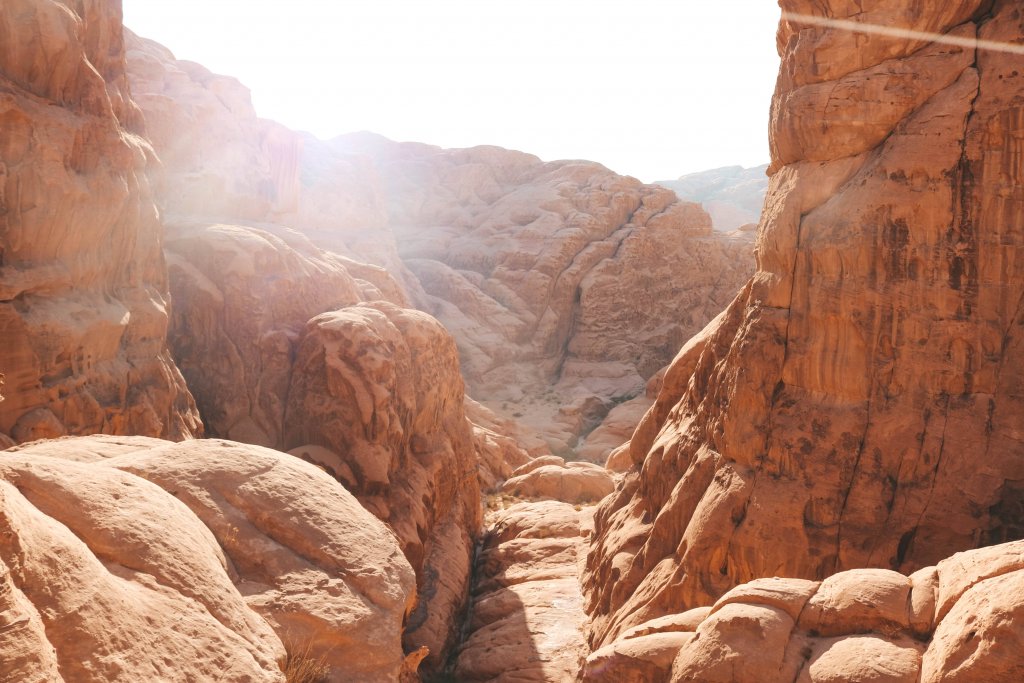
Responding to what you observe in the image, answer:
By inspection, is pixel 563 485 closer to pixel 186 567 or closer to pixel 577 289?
pixel 186 567

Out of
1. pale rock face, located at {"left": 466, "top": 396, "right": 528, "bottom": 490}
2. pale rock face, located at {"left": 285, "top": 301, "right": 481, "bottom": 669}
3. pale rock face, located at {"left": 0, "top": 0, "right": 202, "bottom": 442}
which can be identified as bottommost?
pale rock face, located at {"left": 466, "top": 396, "right": 528, "bottom": 490}

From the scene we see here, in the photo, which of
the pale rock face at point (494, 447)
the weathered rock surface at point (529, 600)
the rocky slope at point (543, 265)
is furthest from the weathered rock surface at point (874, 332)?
the rocky slope at point (543, 265)

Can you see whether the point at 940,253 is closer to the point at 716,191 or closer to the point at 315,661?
the point at 315,661

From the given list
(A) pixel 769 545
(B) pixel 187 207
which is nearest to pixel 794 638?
(A) pixel 769 545

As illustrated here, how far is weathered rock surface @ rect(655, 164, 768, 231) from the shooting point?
304ft

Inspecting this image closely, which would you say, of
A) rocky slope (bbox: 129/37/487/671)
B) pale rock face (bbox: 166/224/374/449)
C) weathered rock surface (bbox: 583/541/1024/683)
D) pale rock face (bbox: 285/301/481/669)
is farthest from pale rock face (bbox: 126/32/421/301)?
weathered rock surface (bbox: 583/541/1024/683)

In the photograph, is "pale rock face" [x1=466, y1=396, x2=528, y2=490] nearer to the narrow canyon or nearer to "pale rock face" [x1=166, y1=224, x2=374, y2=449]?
the narrow canyon

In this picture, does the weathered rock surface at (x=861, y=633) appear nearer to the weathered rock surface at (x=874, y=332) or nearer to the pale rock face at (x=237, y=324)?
the weathered rock surface at (x=874, y=332)

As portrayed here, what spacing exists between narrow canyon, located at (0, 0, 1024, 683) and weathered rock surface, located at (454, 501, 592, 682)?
0.26 ft

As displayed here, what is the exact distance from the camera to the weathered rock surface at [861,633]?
568cm

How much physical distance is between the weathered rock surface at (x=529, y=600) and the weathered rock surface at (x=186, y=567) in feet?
21.5

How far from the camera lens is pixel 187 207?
2308 centimetres

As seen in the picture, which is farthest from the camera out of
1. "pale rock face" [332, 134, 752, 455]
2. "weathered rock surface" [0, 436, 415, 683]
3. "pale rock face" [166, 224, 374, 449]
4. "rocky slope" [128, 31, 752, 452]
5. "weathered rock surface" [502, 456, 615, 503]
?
"pale rock face" [332, 134, 752, 455]

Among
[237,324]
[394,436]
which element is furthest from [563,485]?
[237,324]
